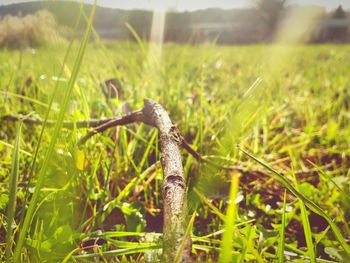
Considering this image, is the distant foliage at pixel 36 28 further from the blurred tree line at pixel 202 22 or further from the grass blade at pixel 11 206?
the grass blade at pixel 11 206

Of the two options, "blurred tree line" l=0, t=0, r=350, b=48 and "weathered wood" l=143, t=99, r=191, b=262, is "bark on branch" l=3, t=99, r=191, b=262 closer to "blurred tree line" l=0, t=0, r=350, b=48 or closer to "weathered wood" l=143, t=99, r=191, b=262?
"weathered wood" l=143, t=99, r=191, b=262

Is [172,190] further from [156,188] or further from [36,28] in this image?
[36,28]

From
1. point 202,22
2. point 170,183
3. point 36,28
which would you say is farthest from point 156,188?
point 202,22

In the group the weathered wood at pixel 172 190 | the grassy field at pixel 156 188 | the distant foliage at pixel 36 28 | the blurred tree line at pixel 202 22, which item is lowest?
the grassy field at pixel 156 188

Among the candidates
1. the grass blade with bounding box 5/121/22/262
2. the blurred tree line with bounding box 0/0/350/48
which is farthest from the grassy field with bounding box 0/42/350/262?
the blurred tree line with bounding box 0/0/350/48

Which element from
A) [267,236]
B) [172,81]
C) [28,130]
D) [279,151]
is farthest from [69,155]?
[172,81]

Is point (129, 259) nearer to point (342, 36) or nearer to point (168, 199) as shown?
point (168, 199)

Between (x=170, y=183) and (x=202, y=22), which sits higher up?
(x=202, y=22)

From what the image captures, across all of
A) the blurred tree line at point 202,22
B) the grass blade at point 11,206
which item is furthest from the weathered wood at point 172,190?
the blurred tree line at point 202,22
